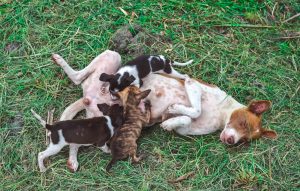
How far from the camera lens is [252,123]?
6.93 meters

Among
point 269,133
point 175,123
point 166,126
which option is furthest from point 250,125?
point 166,126

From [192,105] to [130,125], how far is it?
95cm

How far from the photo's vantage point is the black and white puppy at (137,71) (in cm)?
693

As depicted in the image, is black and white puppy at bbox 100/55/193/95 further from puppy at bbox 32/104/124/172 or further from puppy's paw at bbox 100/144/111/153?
puppy's paw at bbox 100/144/111/153

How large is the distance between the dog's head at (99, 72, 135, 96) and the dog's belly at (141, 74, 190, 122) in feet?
1.54

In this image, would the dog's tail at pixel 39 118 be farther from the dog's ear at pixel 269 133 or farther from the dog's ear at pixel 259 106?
the dog's ear at pixel 269 133

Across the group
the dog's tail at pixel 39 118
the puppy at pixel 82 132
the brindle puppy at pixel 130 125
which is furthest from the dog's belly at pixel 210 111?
the dog's tail at pixel 39 118

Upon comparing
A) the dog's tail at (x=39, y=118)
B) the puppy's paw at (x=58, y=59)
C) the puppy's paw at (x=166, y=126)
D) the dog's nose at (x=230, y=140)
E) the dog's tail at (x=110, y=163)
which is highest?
the puppy's paw at (x=58, y=59)

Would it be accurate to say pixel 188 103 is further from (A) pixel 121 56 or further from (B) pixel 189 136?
(A) pixel 121 56

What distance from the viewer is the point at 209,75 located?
26.2 ft

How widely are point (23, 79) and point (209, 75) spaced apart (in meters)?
2.79

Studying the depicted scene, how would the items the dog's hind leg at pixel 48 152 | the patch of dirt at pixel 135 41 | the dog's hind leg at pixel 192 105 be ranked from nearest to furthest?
the dog's hind leg at pixel 48 152 < the dog's hind leg at pixel 192 105 < the patch of dirt at pixel 135 41

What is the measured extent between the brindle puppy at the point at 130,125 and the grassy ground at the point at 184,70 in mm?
178

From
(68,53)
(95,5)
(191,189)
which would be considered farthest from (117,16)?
(191,189)
